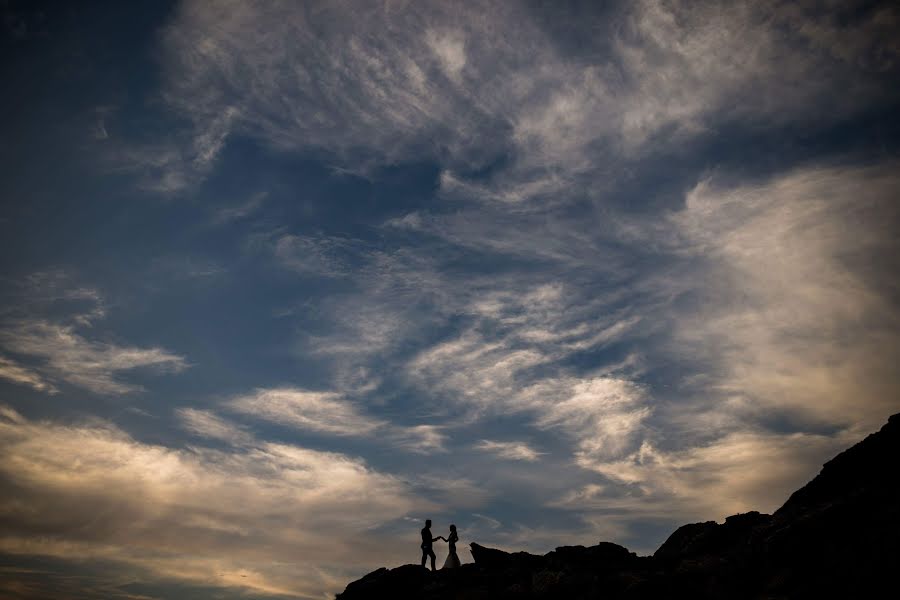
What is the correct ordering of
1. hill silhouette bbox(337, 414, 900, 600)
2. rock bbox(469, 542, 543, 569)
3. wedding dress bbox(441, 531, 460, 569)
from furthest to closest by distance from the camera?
1. wedding dress bbox(441, 531, 460, 569)
2. rock bbox(469, 542, 543, 569)
3. hill silhouette bbox(337, 414, 900, 600)

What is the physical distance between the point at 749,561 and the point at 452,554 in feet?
60.9

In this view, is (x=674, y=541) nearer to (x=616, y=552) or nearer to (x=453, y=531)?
(x=616, y=552)

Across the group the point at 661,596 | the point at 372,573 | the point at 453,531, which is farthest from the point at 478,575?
the point at 661,596

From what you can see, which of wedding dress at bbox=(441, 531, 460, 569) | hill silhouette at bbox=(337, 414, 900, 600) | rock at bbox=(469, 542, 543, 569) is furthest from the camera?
wedding dress at bbox=(441, 531, 460, 569)

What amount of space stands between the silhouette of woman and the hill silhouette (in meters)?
0.69

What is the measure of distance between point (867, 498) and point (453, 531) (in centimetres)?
2320

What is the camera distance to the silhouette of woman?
35344 mm

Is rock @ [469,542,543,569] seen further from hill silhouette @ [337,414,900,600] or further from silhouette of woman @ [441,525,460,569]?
silhouette of woman @ [441,525,460,569]

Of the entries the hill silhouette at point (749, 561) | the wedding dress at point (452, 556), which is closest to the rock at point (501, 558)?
the hill silhouette at point (749, 561)

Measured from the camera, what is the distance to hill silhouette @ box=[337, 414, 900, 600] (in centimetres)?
2092

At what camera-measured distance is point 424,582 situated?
34.3 m

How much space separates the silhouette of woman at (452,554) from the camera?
3534 centimetres

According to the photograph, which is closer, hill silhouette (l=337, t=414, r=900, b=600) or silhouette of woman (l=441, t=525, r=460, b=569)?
hill silhouette (l=337, t=414, r=900, b=600)

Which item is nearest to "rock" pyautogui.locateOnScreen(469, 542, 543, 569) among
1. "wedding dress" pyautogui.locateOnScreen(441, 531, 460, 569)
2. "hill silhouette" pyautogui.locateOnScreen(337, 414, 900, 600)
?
"hill silhouette" pyautogui.locateOnScreen(337, 414, 900, 600)
